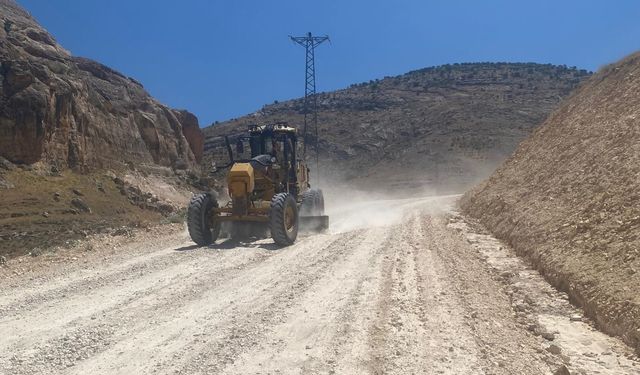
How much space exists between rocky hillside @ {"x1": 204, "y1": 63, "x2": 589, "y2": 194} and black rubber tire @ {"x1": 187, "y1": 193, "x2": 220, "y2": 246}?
40826 mm

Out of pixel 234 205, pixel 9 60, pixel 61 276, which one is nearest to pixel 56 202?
pixel 9 60

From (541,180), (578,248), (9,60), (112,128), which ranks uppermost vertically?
(9,60)

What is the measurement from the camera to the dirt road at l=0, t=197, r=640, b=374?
5141 mm

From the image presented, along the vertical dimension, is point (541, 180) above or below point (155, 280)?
above

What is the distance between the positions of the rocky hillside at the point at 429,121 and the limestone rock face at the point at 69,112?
21.1 m

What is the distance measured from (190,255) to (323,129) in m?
75.1

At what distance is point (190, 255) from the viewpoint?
1142cm

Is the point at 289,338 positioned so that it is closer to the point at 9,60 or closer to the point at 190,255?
the point at 190,255

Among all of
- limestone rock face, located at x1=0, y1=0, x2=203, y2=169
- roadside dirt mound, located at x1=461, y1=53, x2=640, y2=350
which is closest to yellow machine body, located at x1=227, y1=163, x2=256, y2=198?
roadside dirt mound, located at x1=461, y1=53, x2=640, y2=350

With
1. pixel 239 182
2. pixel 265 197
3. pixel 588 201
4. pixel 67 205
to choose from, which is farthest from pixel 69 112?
pixel 588 201

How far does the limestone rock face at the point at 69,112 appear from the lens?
2872 cm

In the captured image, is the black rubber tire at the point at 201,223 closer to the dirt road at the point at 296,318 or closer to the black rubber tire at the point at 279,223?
the black rubber tire at the point at 279,223

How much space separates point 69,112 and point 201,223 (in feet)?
76.5

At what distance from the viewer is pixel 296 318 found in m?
6.54
